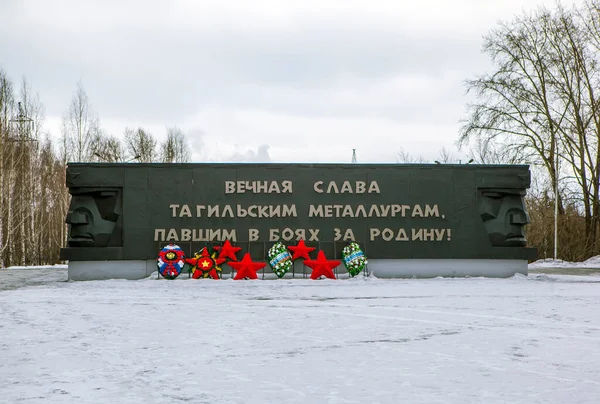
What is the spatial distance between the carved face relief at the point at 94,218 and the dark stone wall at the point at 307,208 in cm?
3

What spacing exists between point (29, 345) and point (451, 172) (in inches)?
632

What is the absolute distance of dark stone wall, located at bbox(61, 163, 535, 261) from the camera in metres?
20.6

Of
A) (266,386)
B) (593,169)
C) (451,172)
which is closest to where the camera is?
(266,386)

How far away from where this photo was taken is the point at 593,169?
38.7 meters

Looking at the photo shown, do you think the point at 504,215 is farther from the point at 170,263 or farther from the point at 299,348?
the point at 299,348

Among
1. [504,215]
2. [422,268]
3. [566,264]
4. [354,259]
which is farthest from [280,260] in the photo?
[566,264]

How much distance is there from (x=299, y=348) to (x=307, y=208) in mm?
13257

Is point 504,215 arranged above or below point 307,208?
below

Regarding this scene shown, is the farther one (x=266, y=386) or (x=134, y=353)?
(x=134, y=353)

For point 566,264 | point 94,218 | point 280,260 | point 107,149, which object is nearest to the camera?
point 280,260

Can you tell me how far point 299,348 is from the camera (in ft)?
25.8

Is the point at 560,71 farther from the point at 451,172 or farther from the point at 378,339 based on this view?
Result: the point at 378,339

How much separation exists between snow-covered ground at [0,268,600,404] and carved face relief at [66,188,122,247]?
5758 millimetres

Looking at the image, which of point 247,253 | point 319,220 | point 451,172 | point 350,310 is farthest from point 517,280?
→ point 350,310
